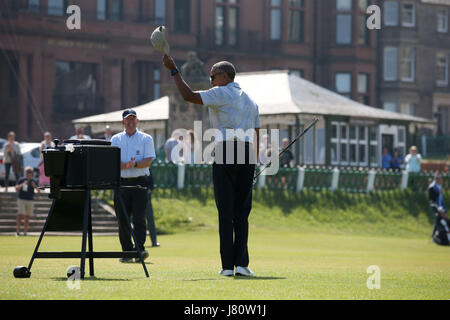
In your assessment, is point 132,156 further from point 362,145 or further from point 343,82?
point 343,82

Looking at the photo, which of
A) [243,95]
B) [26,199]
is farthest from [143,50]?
[243,95]

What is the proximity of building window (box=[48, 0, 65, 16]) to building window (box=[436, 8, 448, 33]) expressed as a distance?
2615cm

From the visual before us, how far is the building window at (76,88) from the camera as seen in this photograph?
52.8 meters

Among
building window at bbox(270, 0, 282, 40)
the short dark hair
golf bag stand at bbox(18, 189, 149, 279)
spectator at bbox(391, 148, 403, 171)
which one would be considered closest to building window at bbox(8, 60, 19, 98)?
building window at bbox(270, 0, 282, 40)

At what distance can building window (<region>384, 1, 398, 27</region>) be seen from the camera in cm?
6556

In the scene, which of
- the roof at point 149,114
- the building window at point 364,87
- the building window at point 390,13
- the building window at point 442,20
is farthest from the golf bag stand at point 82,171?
the building window at point 442,20

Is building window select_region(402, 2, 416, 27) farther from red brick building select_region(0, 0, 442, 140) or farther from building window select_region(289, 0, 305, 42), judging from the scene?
building window select_region(289, 0, 305, 42)

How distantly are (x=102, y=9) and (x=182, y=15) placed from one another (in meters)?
5.28

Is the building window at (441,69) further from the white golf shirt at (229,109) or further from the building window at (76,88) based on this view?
the white golf shirt at (229,109)

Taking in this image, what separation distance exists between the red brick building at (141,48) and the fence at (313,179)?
2031 centimetres

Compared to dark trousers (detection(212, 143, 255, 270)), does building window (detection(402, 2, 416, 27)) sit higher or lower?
higher

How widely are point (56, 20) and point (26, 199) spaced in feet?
95.1
